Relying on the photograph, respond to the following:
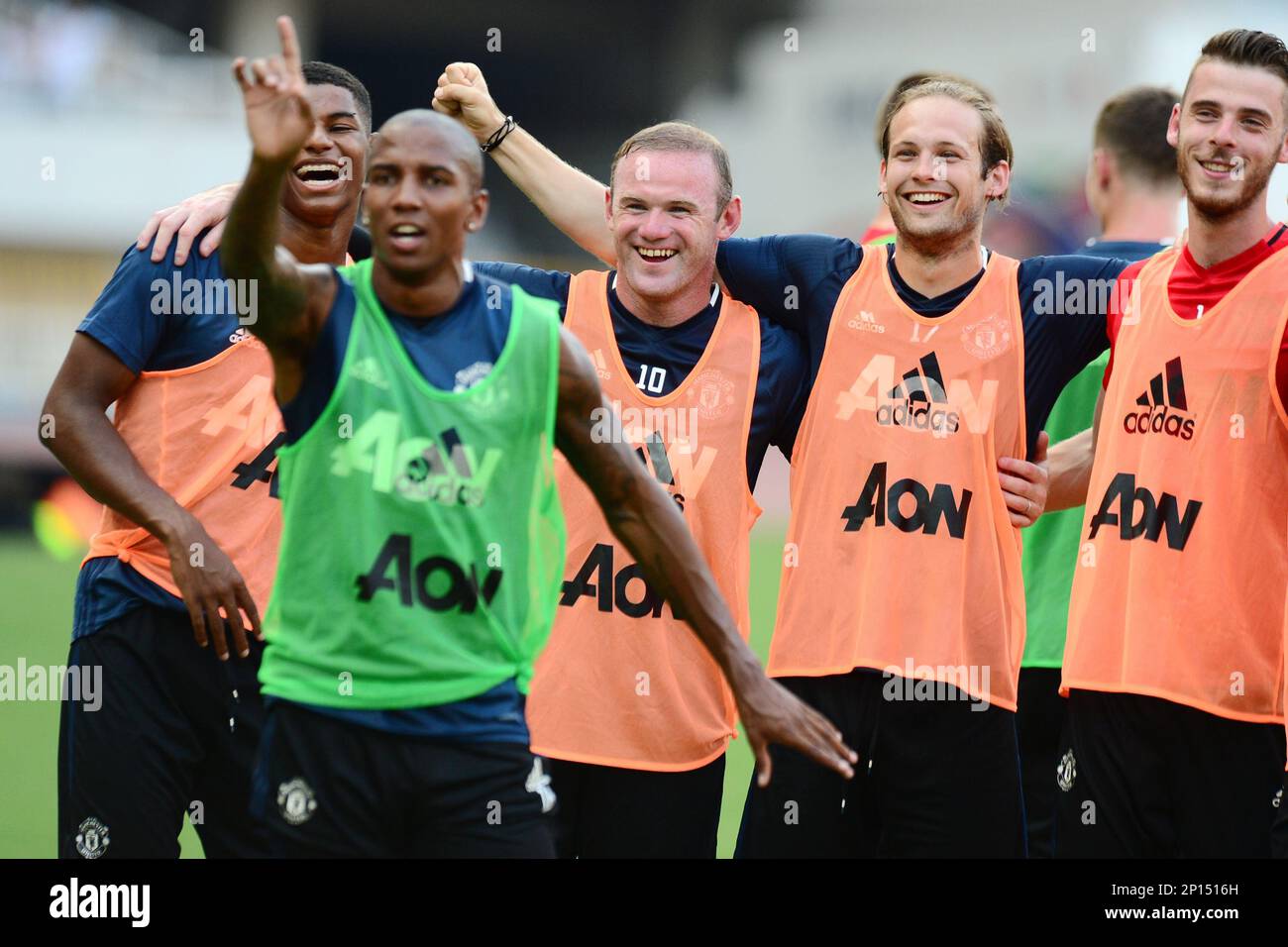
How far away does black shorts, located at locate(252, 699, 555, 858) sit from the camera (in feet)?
12.5

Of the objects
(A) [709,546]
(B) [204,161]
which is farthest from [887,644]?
(B) [204,161]

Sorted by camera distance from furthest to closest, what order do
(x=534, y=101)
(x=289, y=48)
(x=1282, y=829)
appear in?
1. (x=534, y=101)
2. (x=1282, y=829)
3. (x=289, y=48)

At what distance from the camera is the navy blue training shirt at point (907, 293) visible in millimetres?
5230

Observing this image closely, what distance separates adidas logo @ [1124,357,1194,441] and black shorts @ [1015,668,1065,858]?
1472 mm

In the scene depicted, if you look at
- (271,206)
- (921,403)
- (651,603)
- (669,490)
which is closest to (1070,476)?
(921,403)

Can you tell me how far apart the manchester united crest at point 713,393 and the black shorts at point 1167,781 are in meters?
1.42

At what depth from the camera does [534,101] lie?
26906mm

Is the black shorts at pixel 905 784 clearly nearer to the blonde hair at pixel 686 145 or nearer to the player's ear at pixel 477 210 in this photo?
the blonde hair at pixel 686 145

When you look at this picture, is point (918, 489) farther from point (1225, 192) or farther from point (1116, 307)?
point (1225, 192)

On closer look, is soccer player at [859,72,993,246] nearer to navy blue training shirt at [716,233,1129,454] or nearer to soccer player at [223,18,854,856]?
navy blue training shirt at [716,233,1129,454]

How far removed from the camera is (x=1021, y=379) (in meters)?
5.15

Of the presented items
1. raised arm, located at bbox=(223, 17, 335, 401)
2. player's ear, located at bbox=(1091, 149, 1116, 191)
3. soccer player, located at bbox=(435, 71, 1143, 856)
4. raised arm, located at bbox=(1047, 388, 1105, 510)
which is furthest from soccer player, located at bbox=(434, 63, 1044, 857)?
player's ear, located at bbox=(1091, 149, 1116, 191)

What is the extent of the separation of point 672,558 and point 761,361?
1275mm
